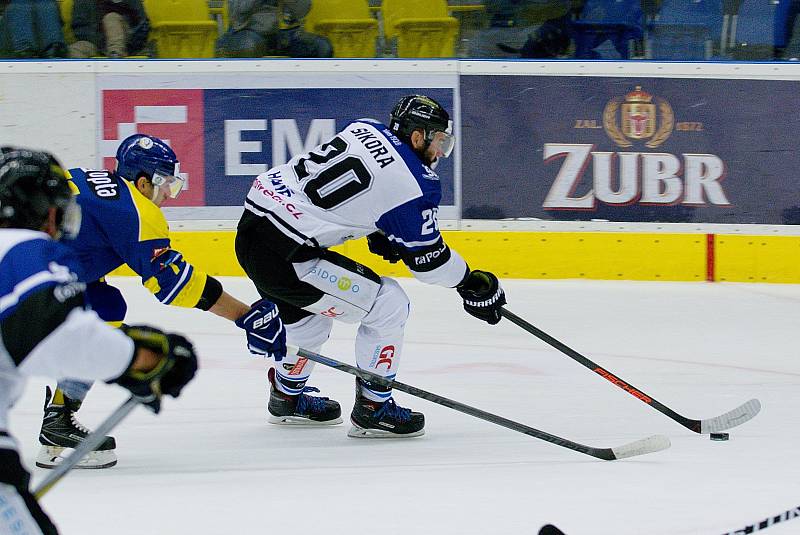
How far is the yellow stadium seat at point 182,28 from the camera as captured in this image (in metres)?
6.88

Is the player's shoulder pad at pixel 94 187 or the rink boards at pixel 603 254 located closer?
the player's shoulder pad at pixel 94 187

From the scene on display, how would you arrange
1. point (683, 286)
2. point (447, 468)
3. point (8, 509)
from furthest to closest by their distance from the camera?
point (683, 286), point (447, 468), point (8, 509)

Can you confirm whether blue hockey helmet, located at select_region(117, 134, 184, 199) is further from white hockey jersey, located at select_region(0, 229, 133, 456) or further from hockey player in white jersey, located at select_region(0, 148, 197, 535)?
white hockey jersey, located at select_region(0, 229, 133, 456)

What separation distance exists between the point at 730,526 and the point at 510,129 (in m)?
4.25

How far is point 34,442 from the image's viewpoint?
12.1ft

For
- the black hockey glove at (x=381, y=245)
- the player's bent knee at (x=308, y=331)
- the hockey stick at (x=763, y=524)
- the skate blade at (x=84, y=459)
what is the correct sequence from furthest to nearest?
1. the black hockey glove at (x=381, y=245)
2. the player's bent knee at (x=308, y=331)
3. the skate blade at (x=84, y=459)
4. the hockey stick at (x=763, y=524)

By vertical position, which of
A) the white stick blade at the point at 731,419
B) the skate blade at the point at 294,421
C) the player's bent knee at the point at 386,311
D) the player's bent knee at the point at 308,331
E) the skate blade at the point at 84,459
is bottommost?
the skate blade at the point at 294,421

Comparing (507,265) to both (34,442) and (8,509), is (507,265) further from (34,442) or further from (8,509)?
(8,509)

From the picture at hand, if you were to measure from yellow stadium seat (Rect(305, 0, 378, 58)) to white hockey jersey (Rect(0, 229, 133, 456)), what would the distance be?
519 centimetres

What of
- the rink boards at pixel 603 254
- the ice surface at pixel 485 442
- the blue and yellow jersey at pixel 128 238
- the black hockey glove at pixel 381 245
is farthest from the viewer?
the rink boards at pixel 603 254

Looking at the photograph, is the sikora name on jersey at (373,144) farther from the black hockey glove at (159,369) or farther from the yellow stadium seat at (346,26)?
the yellow stadium seat at (346,26)

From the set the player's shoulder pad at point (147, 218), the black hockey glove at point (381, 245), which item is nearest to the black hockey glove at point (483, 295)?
the black hockey glove at point (381, 245)

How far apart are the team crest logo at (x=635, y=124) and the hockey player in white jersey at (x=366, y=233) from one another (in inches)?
119

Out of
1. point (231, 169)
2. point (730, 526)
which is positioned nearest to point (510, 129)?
point (231, 169)
